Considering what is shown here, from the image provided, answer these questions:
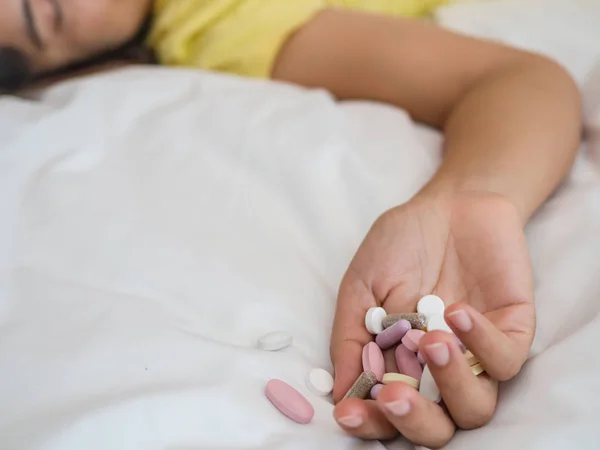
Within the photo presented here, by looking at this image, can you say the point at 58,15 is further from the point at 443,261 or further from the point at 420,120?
the point at 443,261

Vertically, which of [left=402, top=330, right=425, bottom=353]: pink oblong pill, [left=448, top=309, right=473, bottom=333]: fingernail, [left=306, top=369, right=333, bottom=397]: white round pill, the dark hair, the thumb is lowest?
the dark hair

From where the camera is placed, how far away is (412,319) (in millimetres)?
536

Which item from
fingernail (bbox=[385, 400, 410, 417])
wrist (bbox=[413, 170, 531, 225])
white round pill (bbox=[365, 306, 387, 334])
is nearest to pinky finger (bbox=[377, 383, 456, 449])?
fingernail (bbox=[385, 400, 410, 417])

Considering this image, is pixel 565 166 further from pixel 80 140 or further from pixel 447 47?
pixel 80 140

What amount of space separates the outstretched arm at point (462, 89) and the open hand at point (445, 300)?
0.09m

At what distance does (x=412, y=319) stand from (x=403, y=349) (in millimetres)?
29

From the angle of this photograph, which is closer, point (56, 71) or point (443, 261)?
point (443, 261)

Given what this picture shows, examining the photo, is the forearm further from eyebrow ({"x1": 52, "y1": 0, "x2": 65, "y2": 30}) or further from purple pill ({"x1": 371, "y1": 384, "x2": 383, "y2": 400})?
eyebrow ({"x1": 52, "y1": 0, "x2": 65, "y2": 30})

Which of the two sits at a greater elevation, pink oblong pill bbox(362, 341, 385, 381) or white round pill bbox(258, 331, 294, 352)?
pink oblong pill bbox(362, 341, 385, 381)

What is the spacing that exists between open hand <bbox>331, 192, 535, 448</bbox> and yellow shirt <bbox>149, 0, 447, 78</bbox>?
0.51 metres

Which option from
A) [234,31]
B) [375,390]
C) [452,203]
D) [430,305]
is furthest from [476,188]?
[234,31]

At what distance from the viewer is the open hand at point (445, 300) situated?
17.7 inches

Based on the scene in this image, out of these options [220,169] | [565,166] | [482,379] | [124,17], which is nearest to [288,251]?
[220,169]

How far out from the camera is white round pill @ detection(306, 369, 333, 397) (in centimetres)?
55
